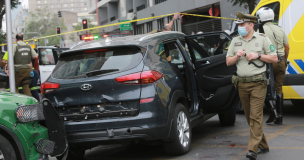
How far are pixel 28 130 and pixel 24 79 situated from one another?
17.7 ft

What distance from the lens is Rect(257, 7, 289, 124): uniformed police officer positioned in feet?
20.5

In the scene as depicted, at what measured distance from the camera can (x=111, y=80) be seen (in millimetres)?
4523

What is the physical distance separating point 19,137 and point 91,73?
1210 millimetres

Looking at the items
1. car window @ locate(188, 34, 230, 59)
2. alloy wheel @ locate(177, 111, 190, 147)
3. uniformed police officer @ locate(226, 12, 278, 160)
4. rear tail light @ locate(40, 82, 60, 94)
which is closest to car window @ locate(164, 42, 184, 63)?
car window @ locate(188, 34, 230, 59)

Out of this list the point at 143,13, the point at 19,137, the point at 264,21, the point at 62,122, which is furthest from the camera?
the point at 143,13

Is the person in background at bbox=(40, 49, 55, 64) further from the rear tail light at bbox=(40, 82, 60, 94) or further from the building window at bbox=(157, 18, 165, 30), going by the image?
the building window at bbox=(157, 18, 165, 30)

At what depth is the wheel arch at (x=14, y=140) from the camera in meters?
3.75

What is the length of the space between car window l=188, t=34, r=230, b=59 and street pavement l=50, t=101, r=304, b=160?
137 centimetres

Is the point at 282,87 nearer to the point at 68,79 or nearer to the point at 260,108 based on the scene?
the point at 260,108

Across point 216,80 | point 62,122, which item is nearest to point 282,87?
point 216,80

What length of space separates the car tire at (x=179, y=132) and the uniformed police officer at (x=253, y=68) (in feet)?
→ 2.73

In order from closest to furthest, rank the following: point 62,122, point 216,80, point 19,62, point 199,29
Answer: point 62,122 → point 216,80 → point 19,62 → point 199,29

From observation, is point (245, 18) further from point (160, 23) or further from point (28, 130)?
point (160, 23)

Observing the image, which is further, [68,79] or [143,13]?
[143,13]
